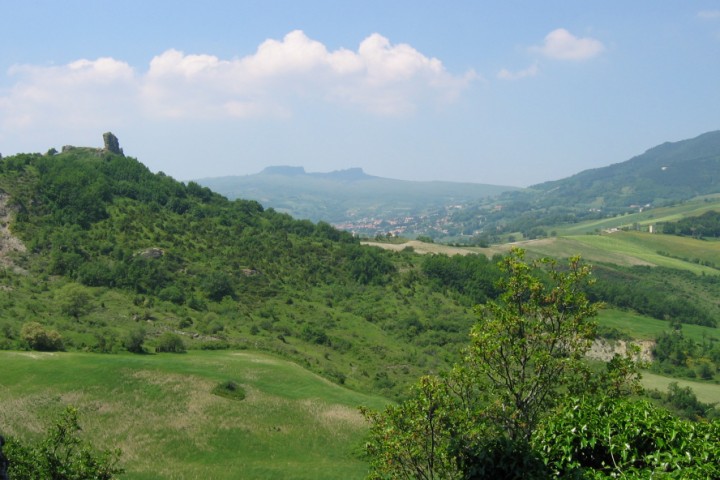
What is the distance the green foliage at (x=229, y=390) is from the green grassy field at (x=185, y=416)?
0.62m

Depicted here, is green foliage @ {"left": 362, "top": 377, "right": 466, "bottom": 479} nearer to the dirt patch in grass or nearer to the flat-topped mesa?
the dirt patch in grass

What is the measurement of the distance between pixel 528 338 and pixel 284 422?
30425 mm

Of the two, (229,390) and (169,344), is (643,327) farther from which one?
(229,390)

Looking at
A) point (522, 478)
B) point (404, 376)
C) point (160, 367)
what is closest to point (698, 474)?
point (522, 478)

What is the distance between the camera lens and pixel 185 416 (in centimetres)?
3838

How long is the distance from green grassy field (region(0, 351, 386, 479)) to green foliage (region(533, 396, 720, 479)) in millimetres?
21292

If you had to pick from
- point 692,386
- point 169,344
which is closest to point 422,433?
point 169,344

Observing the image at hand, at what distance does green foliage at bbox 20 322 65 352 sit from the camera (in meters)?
47.6

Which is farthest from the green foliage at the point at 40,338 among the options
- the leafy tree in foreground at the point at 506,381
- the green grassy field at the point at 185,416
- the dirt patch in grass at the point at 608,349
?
the dirt patch in grass at the point at 608,349

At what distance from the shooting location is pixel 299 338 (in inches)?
3182

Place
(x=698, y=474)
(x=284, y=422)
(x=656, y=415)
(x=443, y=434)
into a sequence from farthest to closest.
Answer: (x=284, y=422) < (x=443, y=434) < (x=656, y=415) < (x=698, y=474)

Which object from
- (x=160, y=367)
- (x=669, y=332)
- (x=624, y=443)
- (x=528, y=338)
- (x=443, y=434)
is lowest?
(x=669, y=332)

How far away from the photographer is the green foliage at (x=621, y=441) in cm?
1097

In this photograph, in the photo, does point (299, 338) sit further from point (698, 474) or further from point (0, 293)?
point (698, 474)
